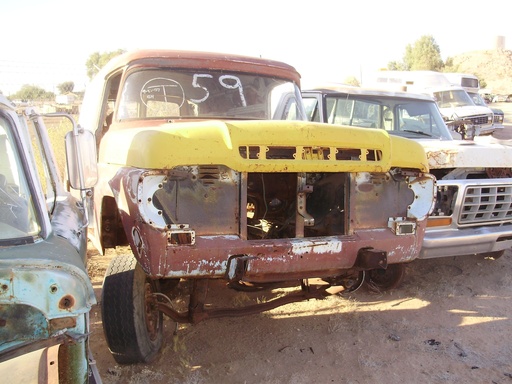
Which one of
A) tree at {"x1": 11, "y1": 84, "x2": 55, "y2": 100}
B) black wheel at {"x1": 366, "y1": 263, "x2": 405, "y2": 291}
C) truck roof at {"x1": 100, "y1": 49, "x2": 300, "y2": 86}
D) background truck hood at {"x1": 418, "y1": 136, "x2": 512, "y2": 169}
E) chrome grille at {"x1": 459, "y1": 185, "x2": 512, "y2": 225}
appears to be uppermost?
truck roof at {"x1": 100, "y1": 49, "x2": 300, "y2": 86}

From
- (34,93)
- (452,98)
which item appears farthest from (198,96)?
(34,93)

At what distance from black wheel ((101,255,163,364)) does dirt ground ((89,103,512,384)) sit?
167mm

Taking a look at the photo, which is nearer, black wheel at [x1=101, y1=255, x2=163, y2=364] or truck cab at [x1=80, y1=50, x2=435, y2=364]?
truck cab at [x1=80, y1=50, x2=435, y2=364]

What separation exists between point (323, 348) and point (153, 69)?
2.63 metres

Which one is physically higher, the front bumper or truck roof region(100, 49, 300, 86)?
truck roof region(100, 49, 300, 86)

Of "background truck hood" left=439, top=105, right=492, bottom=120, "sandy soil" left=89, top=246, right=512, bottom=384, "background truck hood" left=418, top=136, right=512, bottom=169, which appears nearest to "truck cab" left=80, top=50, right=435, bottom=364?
"sandy soil" left=89, top=246, right=512, bottom=384

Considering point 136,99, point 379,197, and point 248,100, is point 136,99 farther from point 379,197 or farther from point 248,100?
point 379,197

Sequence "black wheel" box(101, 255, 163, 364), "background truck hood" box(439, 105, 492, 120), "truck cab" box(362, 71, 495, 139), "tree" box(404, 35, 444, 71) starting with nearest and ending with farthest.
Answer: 1. "black wheel" box(101, 255, 163, 364)
2. "background truck hood" box(439, 105, 492, 120)
3. "truck cab" box(362, 71, 495, 139)
4. "tree" box(404, 35, 444, 71)

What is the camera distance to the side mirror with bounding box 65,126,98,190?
2.71 metres

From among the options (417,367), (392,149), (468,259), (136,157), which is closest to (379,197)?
(392,149)

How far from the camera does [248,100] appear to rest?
430 cm

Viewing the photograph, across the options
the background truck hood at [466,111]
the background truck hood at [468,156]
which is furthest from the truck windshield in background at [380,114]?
the background truck hood at [466,111]

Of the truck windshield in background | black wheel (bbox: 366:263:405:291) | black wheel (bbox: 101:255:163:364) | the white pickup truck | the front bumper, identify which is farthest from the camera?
the truck windshield in background

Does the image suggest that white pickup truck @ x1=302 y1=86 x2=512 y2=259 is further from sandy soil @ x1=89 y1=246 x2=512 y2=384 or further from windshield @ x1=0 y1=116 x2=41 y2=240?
windshield @ x1=0 y1=116 x2=41 y2=240
